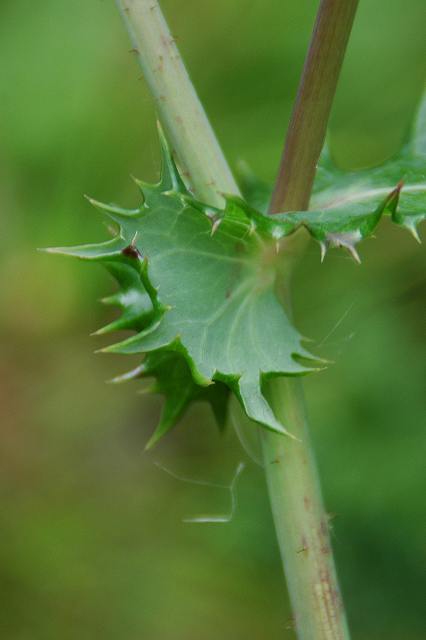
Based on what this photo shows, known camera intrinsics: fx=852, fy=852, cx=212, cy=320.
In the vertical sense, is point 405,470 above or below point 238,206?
below

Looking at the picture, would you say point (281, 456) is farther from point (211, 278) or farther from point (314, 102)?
point (314, 102)

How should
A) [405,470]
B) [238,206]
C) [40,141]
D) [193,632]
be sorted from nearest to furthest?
[238,206] → [405,470] → [193,632] → [40,141]

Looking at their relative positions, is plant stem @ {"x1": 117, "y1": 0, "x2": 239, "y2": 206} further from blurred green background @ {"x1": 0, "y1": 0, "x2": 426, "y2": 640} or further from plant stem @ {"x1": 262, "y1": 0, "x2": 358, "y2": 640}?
blurred green background @ {"x1": 0, "y1": 0, "x2": 426, "y2": 640}

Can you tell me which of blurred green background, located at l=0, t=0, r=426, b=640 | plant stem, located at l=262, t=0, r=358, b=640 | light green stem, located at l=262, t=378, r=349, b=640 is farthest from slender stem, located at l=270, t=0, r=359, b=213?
blurred green background, located at l=0, t=0, r=426, b=640

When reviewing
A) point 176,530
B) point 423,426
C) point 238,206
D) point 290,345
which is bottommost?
point 176,530

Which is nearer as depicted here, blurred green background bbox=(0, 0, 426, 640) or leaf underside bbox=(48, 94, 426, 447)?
leaf underside bbox=(48, 94, 426, 447)

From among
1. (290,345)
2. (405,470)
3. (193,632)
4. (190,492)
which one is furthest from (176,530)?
(290,345)

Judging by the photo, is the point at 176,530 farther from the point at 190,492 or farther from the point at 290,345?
the point at 290,345
